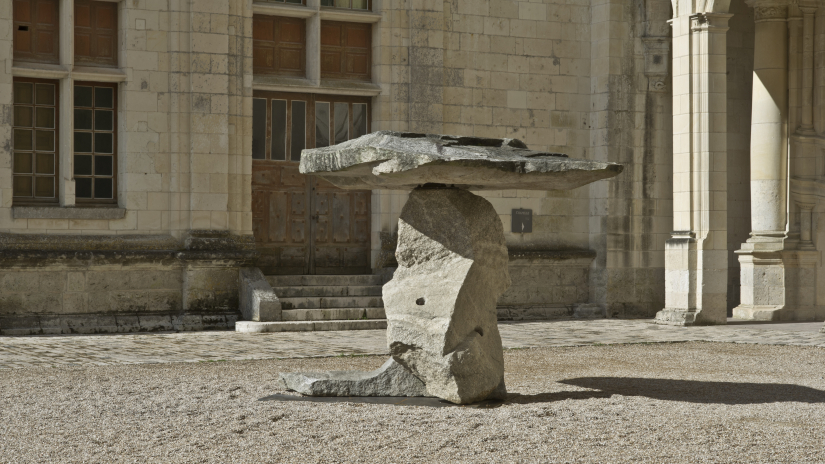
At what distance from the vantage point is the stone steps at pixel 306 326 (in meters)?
10.8

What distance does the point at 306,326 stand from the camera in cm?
1102

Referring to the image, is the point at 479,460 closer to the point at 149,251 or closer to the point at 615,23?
the point at 149,251

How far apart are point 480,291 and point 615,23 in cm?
818

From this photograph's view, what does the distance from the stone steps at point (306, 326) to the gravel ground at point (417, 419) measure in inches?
115

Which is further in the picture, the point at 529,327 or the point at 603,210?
the point at 603,210

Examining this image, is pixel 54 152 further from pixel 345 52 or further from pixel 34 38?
Answer: pixel 345 52

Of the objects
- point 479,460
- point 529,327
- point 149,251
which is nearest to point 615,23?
point 529,327

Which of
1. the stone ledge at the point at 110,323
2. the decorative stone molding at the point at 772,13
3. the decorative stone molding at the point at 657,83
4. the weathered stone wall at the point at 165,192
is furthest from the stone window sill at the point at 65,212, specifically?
the decorative stone molding at the point at 772,13

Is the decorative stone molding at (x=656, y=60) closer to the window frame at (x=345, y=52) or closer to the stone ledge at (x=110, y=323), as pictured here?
the window frame at (x=345, y=52)

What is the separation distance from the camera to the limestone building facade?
11078 millimetres

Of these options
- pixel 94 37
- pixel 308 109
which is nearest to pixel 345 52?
pixel 308 109

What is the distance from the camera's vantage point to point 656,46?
13.4 metres

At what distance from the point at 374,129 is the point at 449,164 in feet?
23.1

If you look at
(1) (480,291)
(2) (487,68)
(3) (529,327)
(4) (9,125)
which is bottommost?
(3) (529,327)
